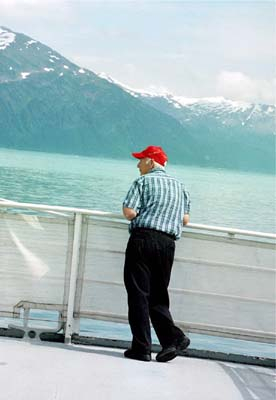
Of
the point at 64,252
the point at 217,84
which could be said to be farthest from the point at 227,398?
the point at 217,84

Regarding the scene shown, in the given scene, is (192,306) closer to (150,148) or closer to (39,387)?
(150,148)

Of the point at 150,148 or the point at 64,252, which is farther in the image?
the point at 64,252

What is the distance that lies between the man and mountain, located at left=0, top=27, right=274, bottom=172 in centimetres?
10664

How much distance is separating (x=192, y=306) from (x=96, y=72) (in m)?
130

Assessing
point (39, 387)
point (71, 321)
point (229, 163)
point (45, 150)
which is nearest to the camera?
point (39, 387)

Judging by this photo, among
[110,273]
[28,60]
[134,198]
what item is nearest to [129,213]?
[134,198]

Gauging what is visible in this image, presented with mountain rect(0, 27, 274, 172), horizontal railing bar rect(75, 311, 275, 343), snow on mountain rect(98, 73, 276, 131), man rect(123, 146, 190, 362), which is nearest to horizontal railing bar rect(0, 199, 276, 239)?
man rect(123, 146, 190, 362)

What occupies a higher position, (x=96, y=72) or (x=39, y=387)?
(x=96, y=72)

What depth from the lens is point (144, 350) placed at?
4.49 m

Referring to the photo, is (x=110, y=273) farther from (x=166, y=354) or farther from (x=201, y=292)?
(x=166, y=354)

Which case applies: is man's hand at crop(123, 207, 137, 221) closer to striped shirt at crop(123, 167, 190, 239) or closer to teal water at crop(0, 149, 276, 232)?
striped shirt at crop(123, 167, 190, 239)

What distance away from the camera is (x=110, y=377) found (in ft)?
13.2

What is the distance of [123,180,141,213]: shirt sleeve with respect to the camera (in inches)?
174

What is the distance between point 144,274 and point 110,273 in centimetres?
51
